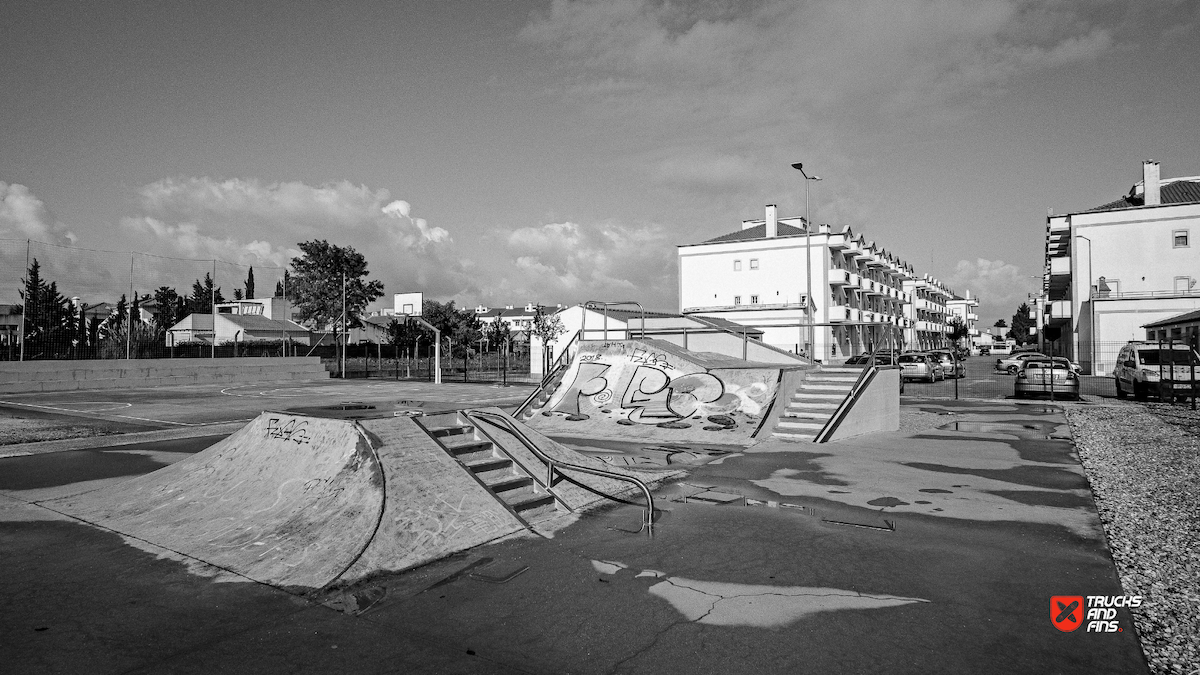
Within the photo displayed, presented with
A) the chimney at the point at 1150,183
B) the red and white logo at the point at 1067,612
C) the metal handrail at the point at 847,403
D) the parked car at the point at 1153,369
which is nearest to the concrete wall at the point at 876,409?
the metal handrail at the point at 847,403

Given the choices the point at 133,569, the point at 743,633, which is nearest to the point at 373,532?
the point at 133,569

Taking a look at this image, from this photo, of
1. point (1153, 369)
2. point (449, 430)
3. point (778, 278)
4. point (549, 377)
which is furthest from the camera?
point (778, 278)

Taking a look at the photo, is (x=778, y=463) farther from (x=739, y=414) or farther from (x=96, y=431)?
(x=96, y=431)

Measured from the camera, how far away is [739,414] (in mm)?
14375

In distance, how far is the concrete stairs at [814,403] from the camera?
44.4 feet

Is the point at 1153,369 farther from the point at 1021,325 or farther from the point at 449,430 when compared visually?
the point at 1021,325

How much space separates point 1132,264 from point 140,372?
178ft

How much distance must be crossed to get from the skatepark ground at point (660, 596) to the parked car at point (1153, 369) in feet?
50.8

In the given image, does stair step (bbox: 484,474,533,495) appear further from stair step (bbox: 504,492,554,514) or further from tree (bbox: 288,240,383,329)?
tree (bbox: 288,240,383,329)

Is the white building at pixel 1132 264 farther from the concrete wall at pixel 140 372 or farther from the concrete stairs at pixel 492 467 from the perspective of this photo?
the concrete wall at pixel 140 372

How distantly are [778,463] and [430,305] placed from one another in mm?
62686

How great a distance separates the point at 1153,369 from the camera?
2136 centimetres

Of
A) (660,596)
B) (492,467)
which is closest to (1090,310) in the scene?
(492,467)

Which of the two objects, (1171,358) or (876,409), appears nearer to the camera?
(876,409)
